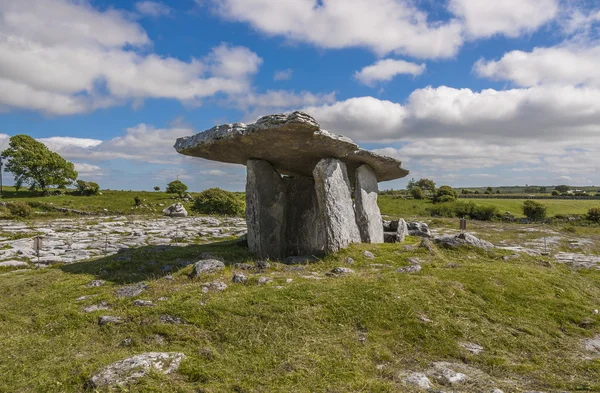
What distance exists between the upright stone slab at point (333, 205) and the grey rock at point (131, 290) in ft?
17.9

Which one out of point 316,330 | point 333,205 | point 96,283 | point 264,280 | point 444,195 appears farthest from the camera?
point 444,195

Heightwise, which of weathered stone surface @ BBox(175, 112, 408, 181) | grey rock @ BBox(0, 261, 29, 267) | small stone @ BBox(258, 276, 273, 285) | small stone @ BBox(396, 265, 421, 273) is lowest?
grey rock @ BBox(0, 261, 29, 267)

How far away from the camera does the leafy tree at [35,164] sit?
49.1 meters

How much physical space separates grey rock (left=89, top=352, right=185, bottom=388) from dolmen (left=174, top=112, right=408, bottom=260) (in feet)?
20.9

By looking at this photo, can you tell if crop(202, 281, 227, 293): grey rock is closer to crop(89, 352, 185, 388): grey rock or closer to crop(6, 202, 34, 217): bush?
crop(89, 352, 185, 388): grey rock

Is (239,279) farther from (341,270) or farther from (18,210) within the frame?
(18,210)

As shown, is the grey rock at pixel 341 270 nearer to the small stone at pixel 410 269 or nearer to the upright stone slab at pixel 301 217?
the small stone at pixel 410 269

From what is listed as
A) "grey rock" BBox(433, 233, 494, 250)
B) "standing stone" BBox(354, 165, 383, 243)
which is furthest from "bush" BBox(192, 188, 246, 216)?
"grey rock" BBox(433, 233, 494, 250)

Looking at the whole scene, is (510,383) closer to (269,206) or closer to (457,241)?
(457,241)

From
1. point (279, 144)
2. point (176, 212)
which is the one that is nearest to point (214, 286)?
point (279, 144)

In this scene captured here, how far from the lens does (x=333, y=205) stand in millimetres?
12086

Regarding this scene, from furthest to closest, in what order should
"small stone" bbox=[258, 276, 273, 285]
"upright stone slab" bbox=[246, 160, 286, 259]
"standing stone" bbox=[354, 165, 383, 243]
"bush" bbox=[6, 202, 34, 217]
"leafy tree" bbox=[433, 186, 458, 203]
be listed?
1. "leafy tree" bbox=[433, 186, 458, 203]
2. "bush" bbox=[6, 202, 34, 217]
3. "standing stone" bbox=[354, 165, 383, 243]
4. "upright stone slab" bbox=[246, 160, 286, 259]
5. "small stone" bbox=[258, 276, 273, 285]

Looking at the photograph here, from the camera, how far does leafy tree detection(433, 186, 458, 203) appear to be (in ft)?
154

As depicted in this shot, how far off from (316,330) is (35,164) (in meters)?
55.9
